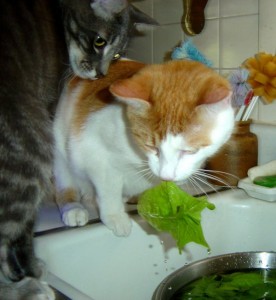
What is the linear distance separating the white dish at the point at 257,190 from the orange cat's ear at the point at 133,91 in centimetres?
44

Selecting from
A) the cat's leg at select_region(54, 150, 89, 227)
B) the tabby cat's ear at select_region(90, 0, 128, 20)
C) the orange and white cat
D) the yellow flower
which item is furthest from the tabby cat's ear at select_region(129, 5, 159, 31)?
the cat's leg at select_region(54, 150, 89, 227)

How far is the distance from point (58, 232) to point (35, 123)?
0.26 meters

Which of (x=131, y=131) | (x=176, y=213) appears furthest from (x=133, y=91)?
(x=176, y=213)

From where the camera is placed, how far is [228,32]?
1.57 metres

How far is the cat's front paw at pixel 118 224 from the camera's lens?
1.09 m

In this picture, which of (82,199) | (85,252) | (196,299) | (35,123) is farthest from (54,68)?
(196,299)

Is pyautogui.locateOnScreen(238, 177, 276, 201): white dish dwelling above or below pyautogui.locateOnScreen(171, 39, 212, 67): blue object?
below

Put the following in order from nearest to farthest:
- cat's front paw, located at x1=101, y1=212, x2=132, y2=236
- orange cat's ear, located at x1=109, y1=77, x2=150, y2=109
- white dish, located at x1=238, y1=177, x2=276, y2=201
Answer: orange cat's ear, located at x1=109, y1=77, x2=150, y2=109 < cat's front paw, located at x1=101, y1=212, x2=132, y2=236 < white dish, located at x1=238, y1=177, x2=276, y2=201

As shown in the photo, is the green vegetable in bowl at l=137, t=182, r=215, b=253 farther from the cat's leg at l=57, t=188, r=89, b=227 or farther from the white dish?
the white dish

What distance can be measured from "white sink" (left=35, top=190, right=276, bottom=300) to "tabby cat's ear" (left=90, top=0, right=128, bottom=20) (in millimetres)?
638

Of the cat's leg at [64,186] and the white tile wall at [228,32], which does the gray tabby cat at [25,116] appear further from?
the white tile wall at [228,32]

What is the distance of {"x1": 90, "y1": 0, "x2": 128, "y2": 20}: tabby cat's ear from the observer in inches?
54.9

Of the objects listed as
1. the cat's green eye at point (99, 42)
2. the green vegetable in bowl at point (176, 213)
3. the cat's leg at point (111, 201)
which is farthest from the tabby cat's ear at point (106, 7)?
the green vegetable in bowl at point (176, 213)

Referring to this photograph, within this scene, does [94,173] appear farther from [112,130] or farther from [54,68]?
[54,68]
